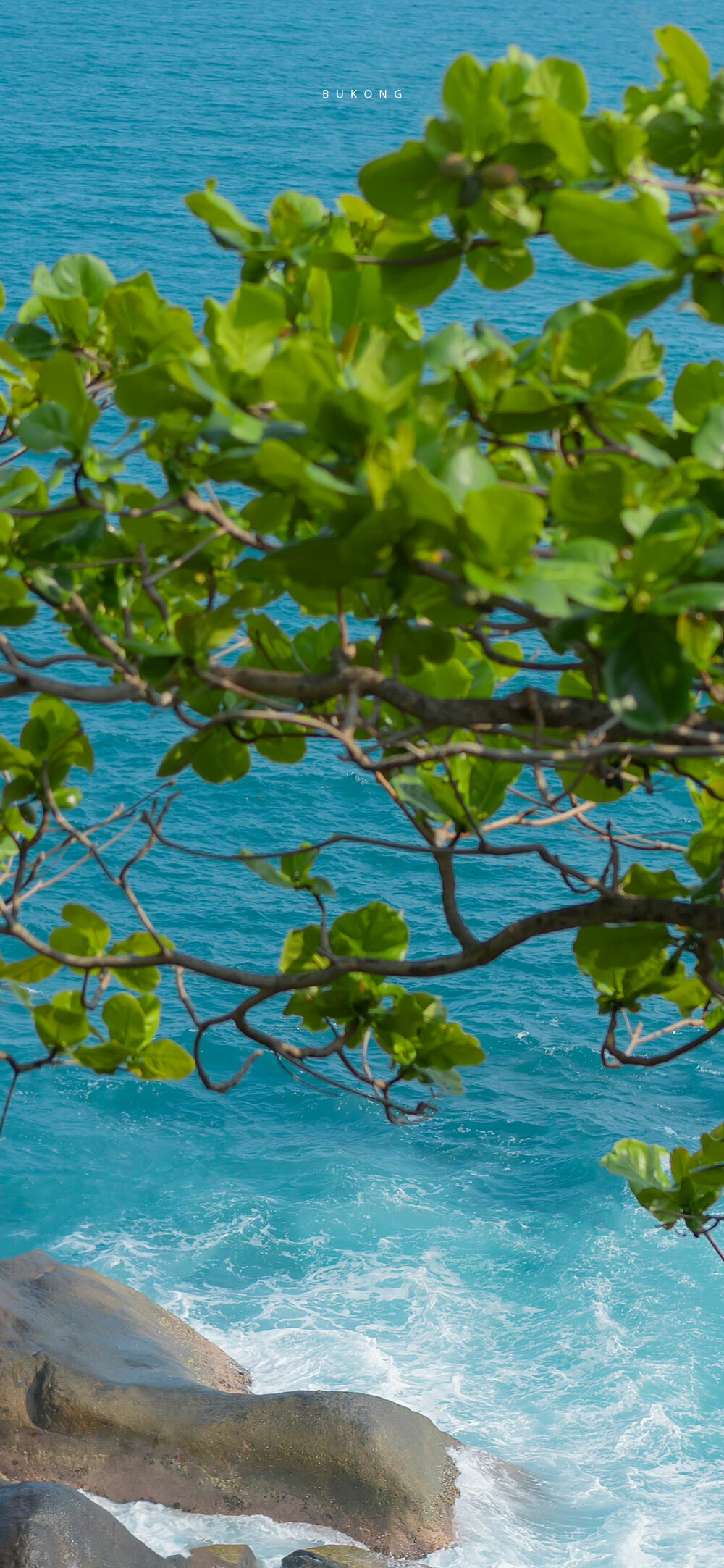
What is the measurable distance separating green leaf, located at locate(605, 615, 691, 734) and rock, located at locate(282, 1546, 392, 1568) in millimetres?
5282

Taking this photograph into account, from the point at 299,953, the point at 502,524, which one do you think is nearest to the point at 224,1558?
the point at 299,953

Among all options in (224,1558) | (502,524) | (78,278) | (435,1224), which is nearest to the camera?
(502,524)

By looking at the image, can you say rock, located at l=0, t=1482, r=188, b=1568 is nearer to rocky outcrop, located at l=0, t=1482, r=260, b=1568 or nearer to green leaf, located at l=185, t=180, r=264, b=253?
rocky outcrop, located at l=0, t=1482, r=260, b=1568

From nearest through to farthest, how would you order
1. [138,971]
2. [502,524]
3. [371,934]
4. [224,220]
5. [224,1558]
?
[502,524]
[224,220]
[371,934]
[138,971]
[224,1558]

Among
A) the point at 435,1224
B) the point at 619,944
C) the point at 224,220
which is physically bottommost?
the point at 435,1224

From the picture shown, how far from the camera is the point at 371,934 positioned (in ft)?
6.69

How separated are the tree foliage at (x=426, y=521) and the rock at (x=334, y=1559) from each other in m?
4.16

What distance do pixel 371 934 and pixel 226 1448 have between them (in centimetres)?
509

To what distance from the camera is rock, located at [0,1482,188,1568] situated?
15.7 ft

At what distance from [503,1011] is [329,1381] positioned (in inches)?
173

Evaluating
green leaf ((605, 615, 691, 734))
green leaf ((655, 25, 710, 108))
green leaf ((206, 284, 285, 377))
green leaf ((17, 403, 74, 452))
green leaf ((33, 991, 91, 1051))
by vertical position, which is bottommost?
green leaf ((33, 991, 91, 1051))

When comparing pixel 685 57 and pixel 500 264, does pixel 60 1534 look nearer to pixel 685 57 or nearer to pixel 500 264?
pixel 500 264

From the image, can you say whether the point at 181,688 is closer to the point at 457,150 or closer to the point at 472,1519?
the point at 457,150

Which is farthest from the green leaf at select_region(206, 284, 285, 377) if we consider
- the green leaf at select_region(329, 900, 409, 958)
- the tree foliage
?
the green leaf at select_region(329, 900, 409, 958)
